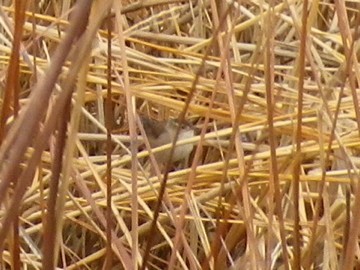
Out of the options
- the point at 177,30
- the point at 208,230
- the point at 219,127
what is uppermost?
the point at 177,30

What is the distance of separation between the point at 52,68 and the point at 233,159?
0.68 metres

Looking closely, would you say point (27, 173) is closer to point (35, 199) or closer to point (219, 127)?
point (35, 199)

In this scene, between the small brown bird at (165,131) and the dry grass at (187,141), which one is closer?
the dry grass at (187,141)

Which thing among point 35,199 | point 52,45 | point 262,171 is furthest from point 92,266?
point 52,45

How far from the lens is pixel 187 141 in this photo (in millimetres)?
921

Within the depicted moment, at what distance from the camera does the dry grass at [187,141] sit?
353 mm

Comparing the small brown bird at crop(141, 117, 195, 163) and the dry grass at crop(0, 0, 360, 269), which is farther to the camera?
the small brown bird at crop(141, 117, 195, 163)

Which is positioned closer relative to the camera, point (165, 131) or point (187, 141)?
point (187, 141)

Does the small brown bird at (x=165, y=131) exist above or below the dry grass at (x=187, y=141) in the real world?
below

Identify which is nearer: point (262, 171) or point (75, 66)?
point (75, 66)

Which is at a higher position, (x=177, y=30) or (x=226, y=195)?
(x=177, y=30)

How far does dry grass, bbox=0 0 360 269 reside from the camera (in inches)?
13.9

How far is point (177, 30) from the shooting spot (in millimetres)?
1308

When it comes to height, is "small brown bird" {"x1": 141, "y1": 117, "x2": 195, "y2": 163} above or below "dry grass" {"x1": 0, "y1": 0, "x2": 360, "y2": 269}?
below
